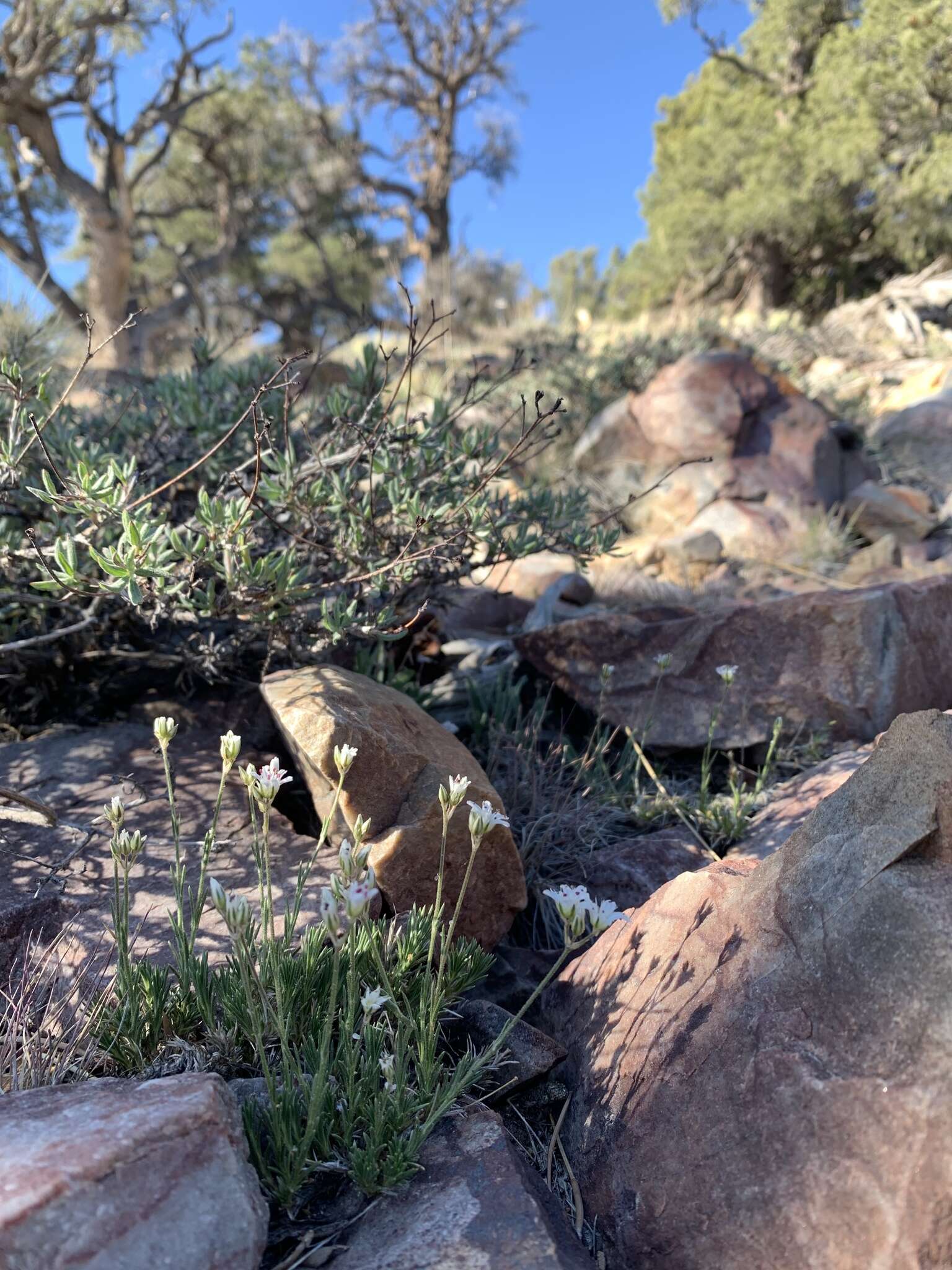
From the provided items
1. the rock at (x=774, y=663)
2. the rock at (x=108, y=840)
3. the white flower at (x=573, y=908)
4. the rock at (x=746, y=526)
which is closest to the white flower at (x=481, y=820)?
the white flower at (x=573, y=908)

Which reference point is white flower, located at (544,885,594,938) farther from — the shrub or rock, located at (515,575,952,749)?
rock, located at (515,575,952,749)

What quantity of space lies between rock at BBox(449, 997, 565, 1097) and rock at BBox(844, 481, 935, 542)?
6.14m

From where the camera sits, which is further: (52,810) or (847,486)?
(847,486)

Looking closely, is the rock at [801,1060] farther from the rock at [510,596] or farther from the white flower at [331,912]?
the rock at [510,596]

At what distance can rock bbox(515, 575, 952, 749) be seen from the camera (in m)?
3.71

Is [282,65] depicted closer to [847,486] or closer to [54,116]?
[54,116]

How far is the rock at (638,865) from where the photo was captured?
2918 mm

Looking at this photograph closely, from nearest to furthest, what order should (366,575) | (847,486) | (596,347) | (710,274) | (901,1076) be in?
(901,1076), (366,575), (847,486), (596,347), (710,274)

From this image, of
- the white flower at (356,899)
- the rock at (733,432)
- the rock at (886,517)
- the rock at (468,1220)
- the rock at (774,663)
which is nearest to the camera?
the rock at (468,1220)

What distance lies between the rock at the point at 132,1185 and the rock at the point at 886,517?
273 inches

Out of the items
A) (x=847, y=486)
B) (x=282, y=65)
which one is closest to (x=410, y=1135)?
(x=847, y=486)

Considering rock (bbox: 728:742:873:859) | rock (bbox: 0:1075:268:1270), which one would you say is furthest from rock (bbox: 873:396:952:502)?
rock (bbox: 0:1075:268:1270)

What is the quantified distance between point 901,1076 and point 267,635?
7.84 ft

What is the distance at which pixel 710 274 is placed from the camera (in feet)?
65.5
